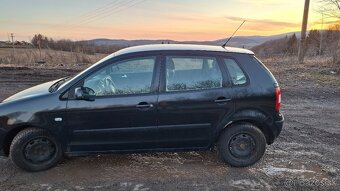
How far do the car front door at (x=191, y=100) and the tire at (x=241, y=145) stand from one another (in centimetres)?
24

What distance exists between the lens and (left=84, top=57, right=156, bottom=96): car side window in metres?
5.11

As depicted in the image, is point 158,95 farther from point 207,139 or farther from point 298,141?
point 298,141

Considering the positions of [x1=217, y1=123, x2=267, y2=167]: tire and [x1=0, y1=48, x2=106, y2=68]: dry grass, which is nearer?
[x1=217, y1=123, x2=267, y2=167]: tire

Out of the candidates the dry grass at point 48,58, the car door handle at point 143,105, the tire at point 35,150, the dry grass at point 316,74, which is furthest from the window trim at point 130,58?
the dry grass at point 48,58

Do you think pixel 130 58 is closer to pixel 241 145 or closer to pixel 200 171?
pixel 200 171

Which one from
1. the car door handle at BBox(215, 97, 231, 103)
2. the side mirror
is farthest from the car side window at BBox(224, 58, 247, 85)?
the side mirror

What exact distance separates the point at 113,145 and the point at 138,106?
681 millimetres

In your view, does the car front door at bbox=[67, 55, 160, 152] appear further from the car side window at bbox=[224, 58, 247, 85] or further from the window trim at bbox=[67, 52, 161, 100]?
the car side window at bbox=[224, 58, 247, 85]

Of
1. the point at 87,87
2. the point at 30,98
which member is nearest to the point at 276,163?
the point at 87,87

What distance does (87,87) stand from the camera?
5078 mm

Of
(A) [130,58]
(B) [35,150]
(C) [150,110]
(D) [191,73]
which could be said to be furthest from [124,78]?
(B) [35,150]

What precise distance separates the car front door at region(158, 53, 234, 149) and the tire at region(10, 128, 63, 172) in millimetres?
1549

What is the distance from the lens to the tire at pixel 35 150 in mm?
5035

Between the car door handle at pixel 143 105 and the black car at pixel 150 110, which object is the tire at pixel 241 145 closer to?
the black car at pixel 150 110
